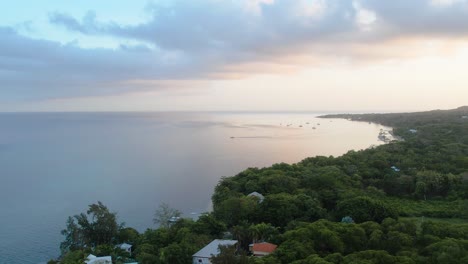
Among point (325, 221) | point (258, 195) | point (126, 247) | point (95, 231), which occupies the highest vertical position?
point (325, 221)

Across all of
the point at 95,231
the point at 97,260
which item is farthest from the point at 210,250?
the point at 95,231

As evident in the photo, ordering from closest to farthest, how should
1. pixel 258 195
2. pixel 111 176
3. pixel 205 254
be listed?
pixel 205 254, pixel 258 195, pixel 111 176

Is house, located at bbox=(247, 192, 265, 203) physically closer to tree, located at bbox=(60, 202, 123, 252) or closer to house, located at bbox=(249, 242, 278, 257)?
house, located at bbox=(249, 242, 278, 257)

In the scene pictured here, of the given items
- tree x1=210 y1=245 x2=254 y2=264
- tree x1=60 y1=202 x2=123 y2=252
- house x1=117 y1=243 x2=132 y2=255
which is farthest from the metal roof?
tree x1=60 y1=202 x2=123 y2=252

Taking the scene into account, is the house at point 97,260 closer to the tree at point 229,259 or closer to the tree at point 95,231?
the tree at point 95,231

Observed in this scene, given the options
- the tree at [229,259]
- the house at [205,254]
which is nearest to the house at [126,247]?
the house at [205,254]

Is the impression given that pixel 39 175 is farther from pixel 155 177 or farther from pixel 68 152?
pixel 68 152

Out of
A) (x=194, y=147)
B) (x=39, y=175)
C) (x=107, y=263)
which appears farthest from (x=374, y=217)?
(x=194, y=147)

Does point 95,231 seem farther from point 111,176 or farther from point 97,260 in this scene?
point 111,176
